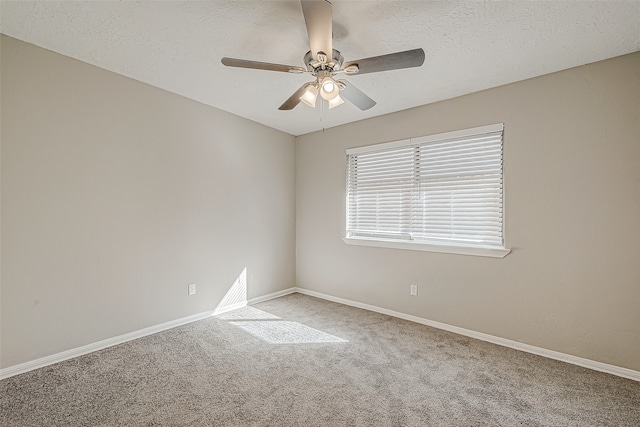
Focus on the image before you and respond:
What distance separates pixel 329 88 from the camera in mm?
2010

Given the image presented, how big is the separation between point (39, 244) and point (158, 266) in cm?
93

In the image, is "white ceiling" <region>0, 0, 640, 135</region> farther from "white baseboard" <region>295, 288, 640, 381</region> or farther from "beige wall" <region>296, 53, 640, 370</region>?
"white baseboard" <region>295, 288, 640, 381</region>

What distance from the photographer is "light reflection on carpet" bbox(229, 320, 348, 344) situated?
280cm

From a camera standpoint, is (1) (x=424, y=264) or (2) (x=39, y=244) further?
(1) (x=424, y=264)

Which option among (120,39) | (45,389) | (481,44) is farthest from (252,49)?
(45,389)

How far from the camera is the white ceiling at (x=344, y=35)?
1.81 metres

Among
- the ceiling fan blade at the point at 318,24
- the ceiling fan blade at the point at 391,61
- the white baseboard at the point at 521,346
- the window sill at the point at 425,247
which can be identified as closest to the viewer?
the ceiling fan blade at the point at 318,24

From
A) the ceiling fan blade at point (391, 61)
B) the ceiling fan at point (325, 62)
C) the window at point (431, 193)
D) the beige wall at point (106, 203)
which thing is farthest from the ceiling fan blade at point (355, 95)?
the beige wall at point (106, 203)

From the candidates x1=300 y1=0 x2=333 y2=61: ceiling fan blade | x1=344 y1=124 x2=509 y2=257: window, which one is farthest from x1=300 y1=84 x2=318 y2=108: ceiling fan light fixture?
x1=344 y1=124 x2=509 y2=257: window

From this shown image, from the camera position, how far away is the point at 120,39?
7.06 feet

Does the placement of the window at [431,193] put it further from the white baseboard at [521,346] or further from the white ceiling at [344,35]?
the white baseboard at [521,346]

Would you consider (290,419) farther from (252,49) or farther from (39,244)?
(252,49)

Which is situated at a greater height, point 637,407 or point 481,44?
point 481,44

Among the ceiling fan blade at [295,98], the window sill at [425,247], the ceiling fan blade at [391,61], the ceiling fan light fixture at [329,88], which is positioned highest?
the ceiling fan blade at [391,61]
